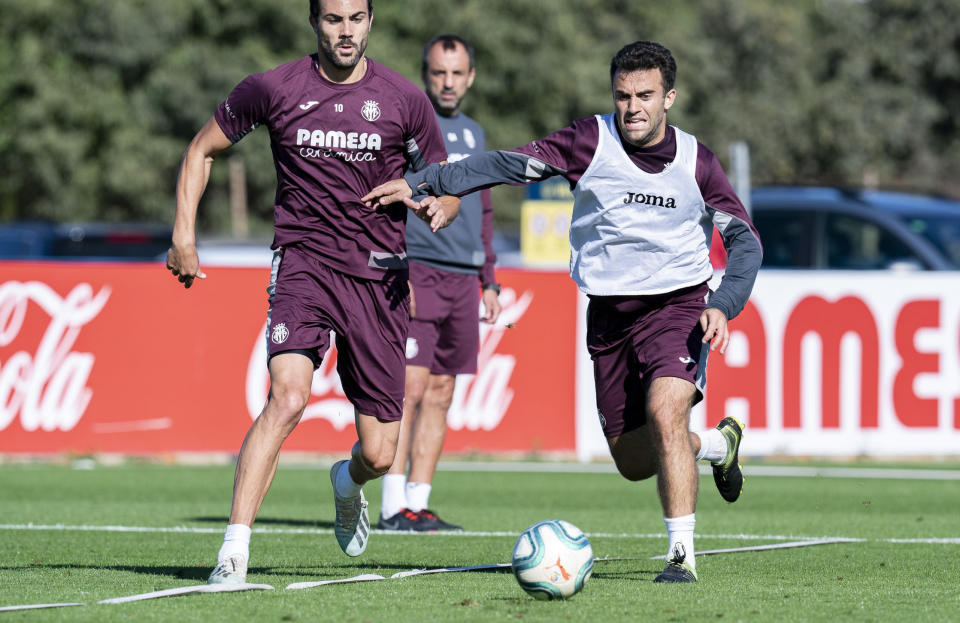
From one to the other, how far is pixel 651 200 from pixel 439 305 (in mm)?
2915

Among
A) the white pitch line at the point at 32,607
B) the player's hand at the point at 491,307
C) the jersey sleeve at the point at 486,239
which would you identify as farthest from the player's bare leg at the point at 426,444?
the white pitch line at the point at 32,607

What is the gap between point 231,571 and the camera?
20.0 feet

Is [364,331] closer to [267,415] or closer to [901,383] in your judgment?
[267,415]

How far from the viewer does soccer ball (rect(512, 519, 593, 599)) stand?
598cm

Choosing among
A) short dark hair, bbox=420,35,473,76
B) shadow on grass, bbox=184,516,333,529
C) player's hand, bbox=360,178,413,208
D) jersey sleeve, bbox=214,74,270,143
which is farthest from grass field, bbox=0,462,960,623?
short dark hair, bbox=420,35,473,76

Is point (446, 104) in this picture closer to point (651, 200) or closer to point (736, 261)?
point (651, 200)

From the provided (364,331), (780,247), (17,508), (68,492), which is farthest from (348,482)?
(780,247)

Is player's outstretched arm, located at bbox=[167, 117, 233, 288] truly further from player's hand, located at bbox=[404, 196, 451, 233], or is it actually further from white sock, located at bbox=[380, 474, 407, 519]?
white sock, located at bbox=[380, 474, 407, 519]

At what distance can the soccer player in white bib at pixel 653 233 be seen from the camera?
670 centimetres

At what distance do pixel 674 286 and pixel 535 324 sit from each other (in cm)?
783

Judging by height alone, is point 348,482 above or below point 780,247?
below

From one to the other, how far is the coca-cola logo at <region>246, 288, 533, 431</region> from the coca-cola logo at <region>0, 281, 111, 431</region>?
1470 mm

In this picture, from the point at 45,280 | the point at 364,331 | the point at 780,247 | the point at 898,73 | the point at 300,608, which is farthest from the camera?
the point at 898,73

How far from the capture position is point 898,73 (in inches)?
2184
